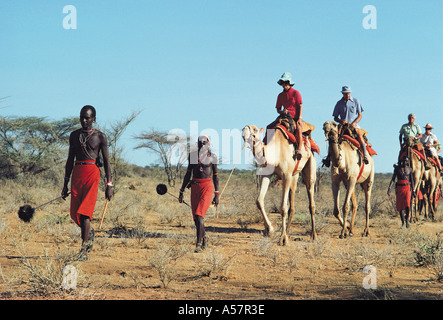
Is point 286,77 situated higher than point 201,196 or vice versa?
point 286,77

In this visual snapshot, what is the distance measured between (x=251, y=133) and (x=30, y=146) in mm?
22849

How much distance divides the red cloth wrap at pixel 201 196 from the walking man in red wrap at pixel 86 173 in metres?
1.82

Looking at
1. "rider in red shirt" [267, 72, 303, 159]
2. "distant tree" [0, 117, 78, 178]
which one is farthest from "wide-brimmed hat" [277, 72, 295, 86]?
"distant tree" [0, 117, 78, 178]

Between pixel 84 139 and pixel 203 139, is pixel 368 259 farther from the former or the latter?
pixel 84 139

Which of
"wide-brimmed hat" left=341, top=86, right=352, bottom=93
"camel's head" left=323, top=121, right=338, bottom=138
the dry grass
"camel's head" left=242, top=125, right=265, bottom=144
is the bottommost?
the dry grass

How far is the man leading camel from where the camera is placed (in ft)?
40.3

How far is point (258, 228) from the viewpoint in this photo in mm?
13484

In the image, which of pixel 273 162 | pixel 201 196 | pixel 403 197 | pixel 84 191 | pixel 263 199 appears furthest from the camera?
pixel 403 197

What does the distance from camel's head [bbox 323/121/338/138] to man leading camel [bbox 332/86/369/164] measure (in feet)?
4.15

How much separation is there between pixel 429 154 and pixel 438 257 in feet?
40.2

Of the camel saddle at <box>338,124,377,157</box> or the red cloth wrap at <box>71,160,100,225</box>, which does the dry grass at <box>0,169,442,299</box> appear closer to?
the red cloth wrap at <box>71,160,100,225</box>

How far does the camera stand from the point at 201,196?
29.7ft

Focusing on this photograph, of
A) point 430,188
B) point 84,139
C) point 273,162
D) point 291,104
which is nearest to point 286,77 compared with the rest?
point 291,104
